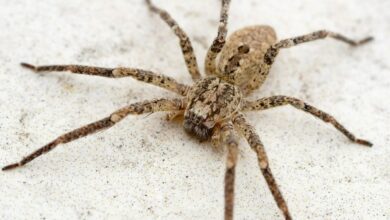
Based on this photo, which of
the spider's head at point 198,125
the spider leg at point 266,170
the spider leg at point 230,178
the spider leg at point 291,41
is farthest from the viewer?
the spider leg at point 291,41

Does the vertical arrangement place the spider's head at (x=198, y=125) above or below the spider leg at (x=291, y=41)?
below

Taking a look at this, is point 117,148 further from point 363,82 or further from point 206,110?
point 363,82

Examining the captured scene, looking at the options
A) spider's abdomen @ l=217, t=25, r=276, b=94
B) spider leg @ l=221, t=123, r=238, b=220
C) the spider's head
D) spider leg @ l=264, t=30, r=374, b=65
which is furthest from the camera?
spider's abdomen @ l=217, t=25, r=276, b=94

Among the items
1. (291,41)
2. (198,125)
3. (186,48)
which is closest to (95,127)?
(198,125)

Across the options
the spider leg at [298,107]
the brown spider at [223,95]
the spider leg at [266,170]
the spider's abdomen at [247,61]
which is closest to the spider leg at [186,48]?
the brown spider at [223,95]

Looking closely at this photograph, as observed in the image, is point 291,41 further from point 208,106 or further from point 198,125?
point 198,125

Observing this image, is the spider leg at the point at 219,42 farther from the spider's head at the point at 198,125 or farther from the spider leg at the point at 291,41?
the spider's head at the point at 198,125

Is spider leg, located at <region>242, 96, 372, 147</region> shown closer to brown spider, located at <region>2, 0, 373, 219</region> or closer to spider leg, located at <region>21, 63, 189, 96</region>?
brown spider, located at <region>2, 0, 373, 219</region>

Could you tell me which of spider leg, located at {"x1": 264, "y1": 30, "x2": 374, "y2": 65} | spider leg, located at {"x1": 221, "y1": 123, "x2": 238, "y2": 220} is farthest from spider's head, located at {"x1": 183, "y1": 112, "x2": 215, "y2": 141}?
spider leg, located at {"x1": 264, "y1": 30, "x2": 374, "y2": 65}

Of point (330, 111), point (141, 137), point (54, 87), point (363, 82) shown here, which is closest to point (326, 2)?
point (363, 82)
